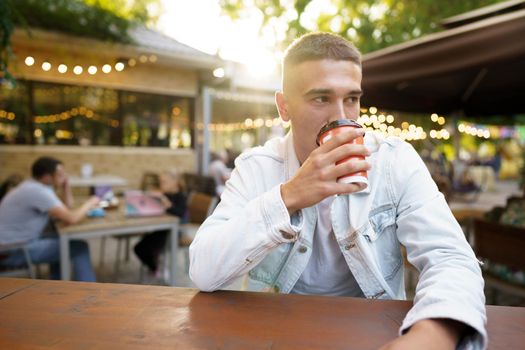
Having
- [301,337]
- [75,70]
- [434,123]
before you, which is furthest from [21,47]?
[434,123]

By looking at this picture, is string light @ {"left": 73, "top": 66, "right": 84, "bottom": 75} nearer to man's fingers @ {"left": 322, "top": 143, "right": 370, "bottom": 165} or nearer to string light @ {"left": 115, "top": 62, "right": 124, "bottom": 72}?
string light @ {"left": 115, "top": 62, "right": 124, "bottom": 72}

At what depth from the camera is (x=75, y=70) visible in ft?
27.6

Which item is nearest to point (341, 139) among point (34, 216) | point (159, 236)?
point (34, 216)

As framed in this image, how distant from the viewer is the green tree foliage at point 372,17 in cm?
855

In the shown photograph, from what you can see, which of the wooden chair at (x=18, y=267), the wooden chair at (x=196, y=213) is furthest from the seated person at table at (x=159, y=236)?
the wooden chair at (x=18, y=267)

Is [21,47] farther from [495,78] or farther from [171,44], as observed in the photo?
[495,78]

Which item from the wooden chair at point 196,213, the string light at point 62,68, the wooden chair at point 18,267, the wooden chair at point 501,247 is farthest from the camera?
the string light at point 62,68

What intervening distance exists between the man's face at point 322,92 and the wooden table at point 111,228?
2.64 m

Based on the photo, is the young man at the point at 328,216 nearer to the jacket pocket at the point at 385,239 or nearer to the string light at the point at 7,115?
the jacket pocket at the point at 385,239

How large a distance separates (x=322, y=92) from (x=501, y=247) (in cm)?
238

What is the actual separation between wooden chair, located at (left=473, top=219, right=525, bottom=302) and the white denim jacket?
5.95 ft

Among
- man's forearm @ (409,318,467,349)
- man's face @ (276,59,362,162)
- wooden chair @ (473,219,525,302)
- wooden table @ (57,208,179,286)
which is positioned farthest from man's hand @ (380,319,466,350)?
wooden table @ (57,208,179,286)

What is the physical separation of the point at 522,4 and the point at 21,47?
867cm

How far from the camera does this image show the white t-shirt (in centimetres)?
140
